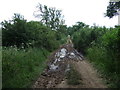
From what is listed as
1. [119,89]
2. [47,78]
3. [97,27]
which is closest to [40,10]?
[97,27]

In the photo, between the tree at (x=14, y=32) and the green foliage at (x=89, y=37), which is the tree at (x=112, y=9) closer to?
the green foliage at (x=89, y=37)

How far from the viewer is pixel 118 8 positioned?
1427cm

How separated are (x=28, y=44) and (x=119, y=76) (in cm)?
867

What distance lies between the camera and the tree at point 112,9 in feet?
46.9

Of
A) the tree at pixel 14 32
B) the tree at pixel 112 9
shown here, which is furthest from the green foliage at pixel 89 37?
the tree at pixel 14 32

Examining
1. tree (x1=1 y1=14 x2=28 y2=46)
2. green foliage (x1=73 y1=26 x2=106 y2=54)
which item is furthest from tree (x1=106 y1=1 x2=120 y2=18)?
tree (x1=1 y1=14 x2=28 y2=46)

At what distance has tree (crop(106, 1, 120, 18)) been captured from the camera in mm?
14281

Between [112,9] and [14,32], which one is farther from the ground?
[112,9]

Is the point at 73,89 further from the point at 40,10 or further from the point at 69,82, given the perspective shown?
the point at 40,10

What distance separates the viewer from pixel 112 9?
14.8m

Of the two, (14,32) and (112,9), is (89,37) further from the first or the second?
(14,32)

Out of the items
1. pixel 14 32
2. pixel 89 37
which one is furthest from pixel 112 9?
pixel 14 32

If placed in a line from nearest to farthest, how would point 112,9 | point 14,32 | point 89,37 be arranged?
point 14,32
point 112,9
point 89,37

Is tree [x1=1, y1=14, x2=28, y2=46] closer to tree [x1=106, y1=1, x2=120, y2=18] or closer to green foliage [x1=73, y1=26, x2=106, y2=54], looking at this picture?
green foliage [x1=73, y1=26, x2=106, y2=54]
